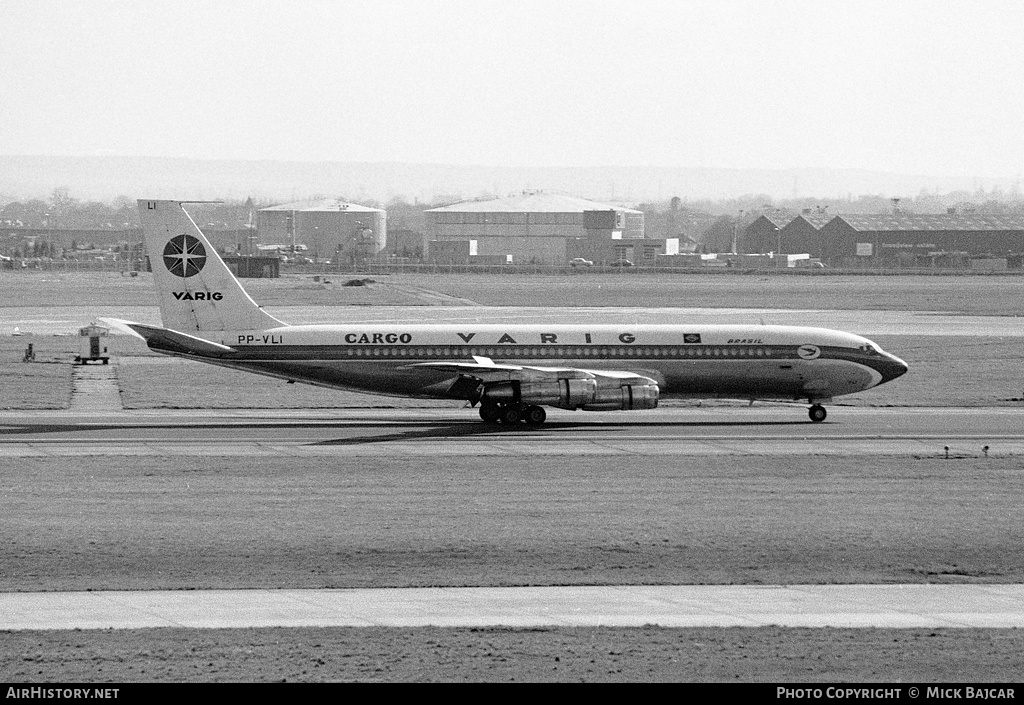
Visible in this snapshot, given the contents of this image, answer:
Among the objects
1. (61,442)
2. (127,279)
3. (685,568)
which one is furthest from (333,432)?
(127,279)

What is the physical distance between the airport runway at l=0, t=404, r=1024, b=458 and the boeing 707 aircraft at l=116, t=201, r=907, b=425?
1372 millimetres

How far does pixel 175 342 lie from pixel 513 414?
12999 mm

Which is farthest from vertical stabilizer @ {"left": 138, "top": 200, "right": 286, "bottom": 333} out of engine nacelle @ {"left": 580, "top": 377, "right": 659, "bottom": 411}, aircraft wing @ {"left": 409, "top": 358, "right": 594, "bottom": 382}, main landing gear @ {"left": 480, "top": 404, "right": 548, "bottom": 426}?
engine nacelle @ {"left": 580, "top": 377, "right": 659, "bottom": 411}

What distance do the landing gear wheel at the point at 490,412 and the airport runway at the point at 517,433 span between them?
471mm

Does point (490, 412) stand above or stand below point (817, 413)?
above

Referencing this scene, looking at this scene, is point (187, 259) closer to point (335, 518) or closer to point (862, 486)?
point (335, 518)

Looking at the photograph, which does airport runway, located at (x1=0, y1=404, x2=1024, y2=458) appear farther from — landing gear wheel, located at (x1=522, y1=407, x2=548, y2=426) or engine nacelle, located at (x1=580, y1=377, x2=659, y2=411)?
engine nacelle, located at (x1=580, y1=377, x2=659, y2=411)

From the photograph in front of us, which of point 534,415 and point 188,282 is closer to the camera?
point 534,415

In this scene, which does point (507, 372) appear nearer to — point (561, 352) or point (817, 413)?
point (561, 352)

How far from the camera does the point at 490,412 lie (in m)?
52.7

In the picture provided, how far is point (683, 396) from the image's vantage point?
55.2 meters

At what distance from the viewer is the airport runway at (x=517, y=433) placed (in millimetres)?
44938

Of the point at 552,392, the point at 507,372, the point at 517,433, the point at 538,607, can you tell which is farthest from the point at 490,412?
the point at 538,607

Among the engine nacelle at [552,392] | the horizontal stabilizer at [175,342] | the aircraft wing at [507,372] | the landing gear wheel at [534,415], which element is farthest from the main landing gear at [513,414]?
the horizontal stabilizer at [175,342]
